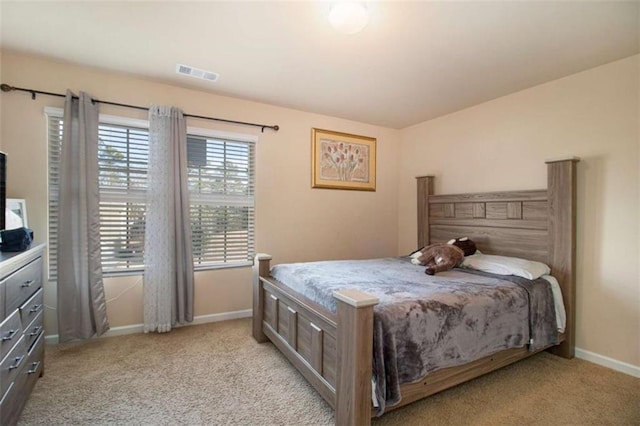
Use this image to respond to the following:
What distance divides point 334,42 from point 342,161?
6.42 ft

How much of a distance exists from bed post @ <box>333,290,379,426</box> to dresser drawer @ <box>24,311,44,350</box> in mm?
1890

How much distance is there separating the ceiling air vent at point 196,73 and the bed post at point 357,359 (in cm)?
245

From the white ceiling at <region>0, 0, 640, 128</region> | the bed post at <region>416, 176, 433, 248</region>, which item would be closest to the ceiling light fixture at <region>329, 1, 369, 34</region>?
the white ceiling at <region>0, 0, 640, 128</region>

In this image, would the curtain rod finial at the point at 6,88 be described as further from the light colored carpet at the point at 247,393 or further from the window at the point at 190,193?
the light colored carpet at the point at 247,393

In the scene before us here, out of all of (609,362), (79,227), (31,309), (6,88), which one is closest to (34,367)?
(31,309)

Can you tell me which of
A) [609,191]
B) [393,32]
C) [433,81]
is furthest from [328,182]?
[609,191]

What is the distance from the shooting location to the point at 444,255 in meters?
2.92

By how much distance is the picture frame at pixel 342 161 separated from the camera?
12.8 ft

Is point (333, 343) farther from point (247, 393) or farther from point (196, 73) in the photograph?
point (196, 73)

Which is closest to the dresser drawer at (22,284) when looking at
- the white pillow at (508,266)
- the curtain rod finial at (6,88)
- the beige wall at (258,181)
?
the beige wall at (258,181)

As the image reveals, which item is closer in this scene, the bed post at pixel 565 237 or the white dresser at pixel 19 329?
the white dresser at pixel 19 329

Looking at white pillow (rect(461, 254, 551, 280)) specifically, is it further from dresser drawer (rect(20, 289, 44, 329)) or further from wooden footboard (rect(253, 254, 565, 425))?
dresser drawer (rect(20, 289, 44, 329))

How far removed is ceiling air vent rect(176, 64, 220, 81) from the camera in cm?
270

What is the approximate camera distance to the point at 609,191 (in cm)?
247
